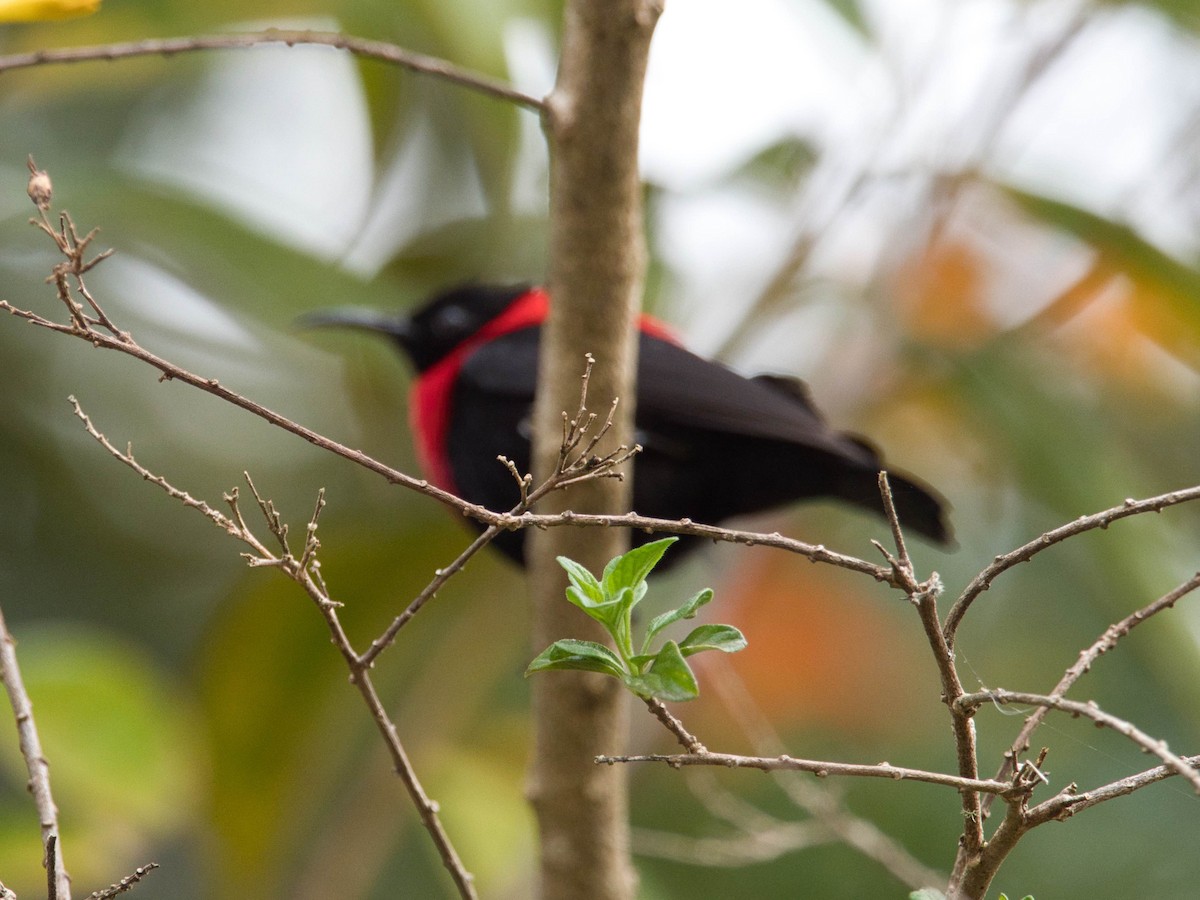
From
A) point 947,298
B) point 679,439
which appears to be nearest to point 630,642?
point 679,439

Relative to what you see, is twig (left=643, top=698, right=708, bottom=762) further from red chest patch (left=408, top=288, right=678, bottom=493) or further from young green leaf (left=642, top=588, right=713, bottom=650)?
red chest patch (left=408, top=288, right=678, bottom=493)

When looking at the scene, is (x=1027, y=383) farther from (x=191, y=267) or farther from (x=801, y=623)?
(x=191, y=267)

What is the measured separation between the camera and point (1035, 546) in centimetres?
96

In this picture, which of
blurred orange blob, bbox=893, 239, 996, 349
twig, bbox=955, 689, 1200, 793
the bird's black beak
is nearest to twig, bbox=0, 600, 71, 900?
twig, bbox=955, 689, 1200, 793

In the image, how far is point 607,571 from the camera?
109 centimetres

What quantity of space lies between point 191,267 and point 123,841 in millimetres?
1437

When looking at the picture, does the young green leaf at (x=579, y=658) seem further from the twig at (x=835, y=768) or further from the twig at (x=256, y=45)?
the twig at (x=256, y=45)

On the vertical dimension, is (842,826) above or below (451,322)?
below

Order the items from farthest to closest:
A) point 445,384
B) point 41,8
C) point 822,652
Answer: point 822,652 → point 445,384 → point 41,8

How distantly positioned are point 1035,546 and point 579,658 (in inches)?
14.1

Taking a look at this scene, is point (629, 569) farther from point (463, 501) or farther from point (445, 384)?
point (445, 384)

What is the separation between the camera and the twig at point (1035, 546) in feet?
3.09

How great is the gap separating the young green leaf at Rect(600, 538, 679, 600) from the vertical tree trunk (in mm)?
864

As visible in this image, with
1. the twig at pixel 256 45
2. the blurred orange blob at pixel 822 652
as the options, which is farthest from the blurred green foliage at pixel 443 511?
the twig at pixel 256 45
